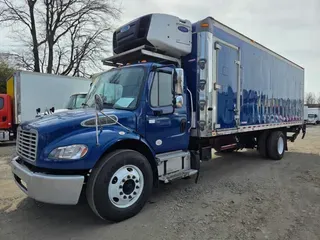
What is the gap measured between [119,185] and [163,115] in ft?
4.73

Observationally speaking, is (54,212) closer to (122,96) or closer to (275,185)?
(122,96)

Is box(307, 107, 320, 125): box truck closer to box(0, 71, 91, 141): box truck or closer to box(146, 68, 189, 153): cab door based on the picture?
box(0, 71, 91, 141): box truck

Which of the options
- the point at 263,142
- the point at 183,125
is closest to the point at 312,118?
the point at 263,142

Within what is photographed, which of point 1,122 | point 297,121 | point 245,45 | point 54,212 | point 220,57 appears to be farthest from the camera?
point 1,122

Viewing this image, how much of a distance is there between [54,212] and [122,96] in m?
2.17

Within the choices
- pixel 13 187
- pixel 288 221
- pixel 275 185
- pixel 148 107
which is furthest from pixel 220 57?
pixel 13 187

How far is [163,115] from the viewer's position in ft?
15.6

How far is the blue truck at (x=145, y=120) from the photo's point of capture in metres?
3.63

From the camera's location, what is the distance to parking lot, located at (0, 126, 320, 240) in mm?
3660

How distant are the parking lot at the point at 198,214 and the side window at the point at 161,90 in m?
1.76

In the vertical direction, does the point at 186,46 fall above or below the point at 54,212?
above

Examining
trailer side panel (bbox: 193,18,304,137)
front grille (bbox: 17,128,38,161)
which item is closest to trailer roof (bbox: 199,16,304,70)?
trailer side panel (bbox: 193,18,304,137)

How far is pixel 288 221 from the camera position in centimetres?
402

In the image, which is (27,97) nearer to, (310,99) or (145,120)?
(145,120)
